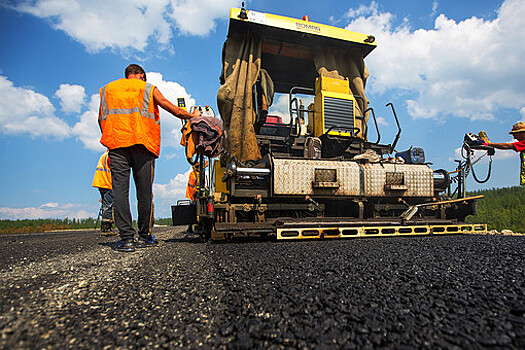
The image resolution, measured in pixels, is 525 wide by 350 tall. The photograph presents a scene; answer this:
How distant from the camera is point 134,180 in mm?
2580

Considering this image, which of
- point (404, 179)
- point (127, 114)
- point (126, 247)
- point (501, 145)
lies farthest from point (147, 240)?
point (501, 145)

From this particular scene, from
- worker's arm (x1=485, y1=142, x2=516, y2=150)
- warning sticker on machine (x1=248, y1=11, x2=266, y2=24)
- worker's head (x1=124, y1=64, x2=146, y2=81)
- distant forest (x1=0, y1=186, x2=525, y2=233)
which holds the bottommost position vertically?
distant forest (x1=0, y1=186, x2=525, y2=233)

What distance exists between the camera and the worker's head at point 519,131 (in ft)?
13.5

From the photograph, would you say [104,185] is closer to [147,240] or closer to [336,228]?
[147,240]

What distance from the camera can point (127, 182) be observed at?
8.09ft

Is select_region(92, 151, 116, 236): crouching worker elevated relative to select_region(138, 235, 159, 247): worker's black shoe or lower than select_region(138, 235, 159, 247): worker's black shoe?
elevated

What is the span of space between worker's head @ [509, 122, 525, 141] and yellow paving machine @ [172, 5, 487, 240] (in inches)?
55.3

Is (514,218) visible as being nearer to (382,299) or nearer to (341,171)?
(341,171)

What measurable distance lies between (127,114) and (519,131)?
537cm

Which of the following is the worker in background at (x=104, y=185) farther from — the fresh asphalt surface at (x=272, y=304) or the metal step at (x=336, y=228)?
the fresh asphalt surface at (x=272, y=304)

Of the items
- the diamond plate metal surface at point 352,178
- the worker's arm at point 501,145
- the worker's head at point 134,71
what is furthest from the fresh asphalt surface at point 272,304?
the worker's arm at point 501,145

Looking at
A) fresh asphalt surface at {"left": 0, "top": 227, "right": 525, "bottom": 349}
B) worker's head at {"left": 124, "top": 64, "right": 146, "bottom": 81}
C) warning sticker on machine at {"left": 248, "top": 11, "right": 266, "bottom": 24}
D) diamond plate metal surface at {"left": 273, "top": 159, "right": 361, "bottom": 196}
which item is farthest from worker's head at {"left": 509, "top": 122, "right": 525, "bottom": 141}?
worker's head at {"left": 124, "top": 64, "right": 146, "bottom": 81}

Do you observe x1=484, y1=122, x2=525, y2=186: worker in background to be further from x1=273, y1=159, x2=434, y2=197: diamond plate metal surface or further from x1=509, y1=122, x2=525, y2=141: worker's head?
x1=273, y1=159, x2=434, y2=197: diamond plate metal surface

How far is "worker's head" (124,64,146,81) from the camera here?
2.65 m
